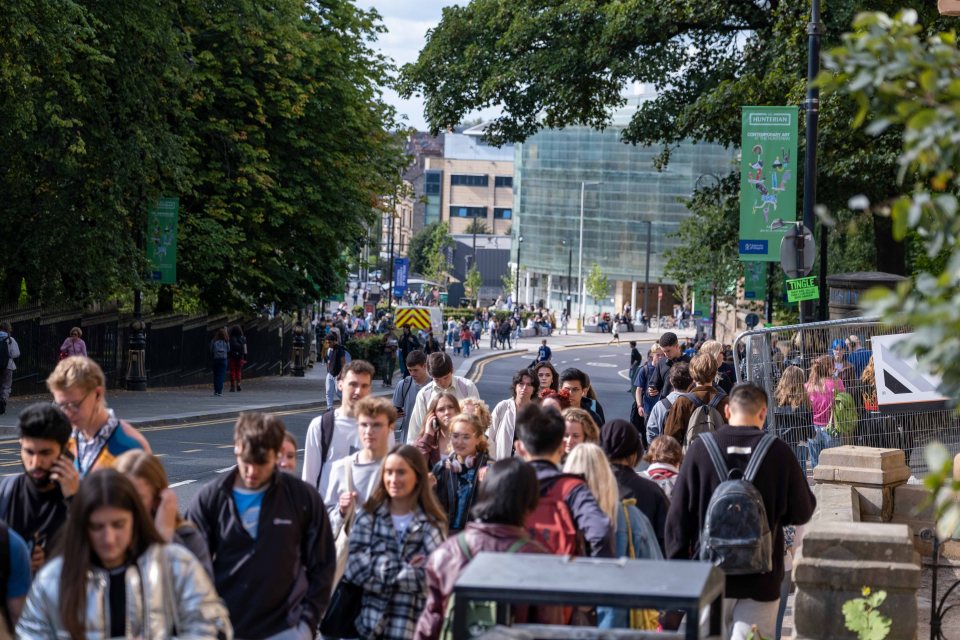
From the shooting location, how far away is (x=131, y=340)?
112ft

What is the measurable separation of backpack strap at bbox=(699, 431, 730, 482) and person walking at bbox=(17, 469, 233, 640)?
343cm

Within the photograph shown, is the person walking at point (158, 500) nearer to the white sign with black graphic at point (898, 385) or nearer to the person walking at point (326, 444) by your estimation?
the person walking at point (326, 444)

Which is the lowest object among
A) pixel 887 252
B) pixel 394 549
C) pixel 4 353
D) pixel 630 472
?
pixel 4 353

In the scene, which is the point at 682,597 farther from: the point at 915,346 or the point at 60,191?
the point at 60,191

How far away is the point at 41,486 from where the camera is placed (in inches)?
236

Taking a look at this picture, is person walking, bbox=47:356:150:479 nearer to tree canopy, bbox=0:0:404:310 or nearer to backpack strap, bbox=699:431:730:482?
backpack strap, bbox=699:431:730:482

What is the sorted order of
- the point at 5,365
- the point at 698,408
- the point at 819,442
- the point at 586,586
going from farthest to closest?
the point at 5,365, the point at 819,442, the point at 698,408, the point at 586,586

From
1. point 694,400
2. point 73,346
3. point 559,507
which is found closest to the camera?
point 559,507

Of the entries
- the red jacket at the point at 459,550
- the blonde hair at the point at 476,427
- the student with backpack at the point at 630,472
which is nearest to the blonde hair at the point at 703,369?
the blonde hair at the point at 476,427

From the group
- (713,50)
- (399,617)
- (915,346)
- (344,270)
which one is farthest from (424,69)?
(915,346)

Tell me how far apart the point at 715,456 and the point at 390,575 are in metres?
1.99

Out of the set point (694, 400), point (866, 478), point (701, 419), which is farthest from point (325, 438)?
point (866, 478)

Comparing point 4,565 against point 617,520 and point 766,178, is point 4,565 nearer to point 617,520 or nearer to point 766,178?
point 617,520

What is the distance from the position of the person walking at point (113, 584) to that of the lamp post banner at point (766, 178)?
50.3ft
